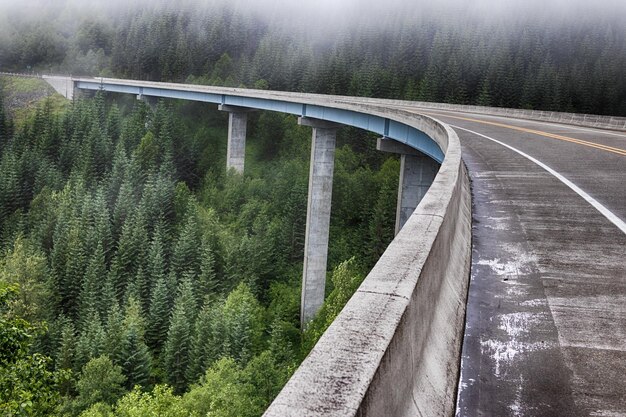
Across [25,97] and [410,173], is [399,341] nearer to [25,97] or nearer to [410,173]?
[410,173]

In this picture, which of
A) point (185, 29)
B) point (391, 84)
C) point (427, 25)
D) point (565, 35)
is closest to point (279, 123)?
point (391, 84)

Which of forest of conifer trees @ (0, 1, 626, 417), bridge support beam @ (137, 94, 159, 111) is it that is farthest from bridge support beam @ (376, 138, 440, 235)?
bridge support beam @ (137, 94, 159, 111)

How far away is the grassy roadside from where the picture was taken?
380 ft

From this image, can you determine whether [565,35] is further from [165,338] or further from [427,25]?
[165,338]

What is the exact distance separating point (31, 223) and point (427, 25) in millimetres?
83911

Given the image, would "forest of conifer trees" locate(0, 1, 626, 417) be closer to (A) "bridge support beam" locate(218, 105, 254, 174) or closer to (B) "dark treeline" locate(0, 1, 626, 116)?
(B) "dark treeline" locate(0, 1, 626, 116)

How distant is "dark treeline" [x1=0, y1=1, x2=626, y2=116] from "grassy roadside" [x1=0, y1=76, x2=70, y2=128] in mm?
25320

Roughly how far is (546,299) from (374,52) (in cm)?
11934

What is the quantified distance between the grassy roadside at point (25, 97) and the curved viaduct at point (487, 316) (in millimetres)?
114534

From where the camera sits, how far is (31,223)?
74625 millimetres

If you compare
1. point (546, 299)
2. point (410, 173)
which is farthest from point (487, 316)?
point (410, 173)

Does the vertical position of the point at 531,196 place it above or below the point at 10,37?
below

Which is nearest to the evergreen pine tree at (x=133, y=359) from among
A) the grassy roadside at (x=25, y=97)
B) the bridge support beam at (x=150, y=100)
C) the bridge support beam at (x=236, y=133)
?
the bridge support beam at (x=236, y=133)

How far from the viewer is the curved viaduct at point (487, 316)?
121 inches
